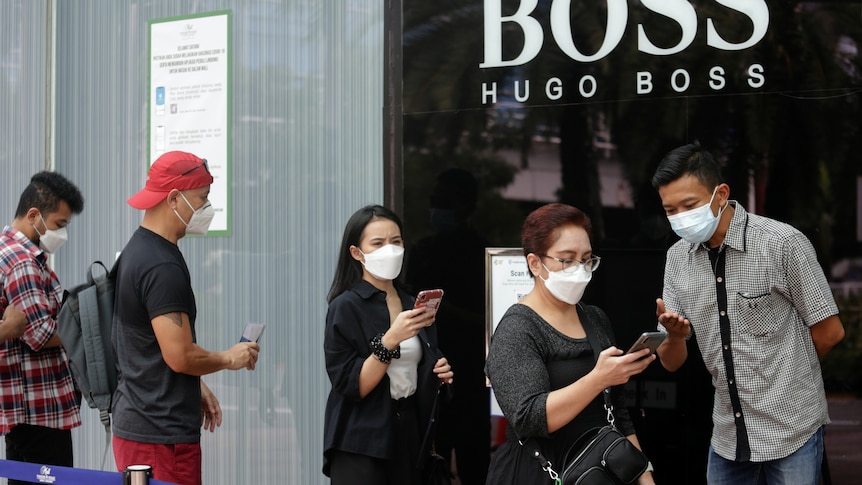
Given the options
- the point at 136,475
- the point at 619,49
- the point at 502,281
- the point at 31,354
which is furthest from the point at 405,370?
the point at 31,354

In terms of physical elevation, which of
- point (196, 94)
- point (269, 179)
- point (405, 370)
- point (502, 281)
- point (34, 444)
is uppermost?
point (196, 94)

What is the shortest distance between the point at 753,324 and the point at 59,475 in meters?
2.83

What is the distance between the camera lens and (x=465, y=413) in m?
5.29

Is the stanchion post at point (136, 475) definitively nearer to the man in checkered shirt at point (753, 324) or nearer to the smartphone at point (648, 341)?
the smartphone at point (648, 341)

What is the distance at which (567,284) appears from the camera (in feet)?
11.5

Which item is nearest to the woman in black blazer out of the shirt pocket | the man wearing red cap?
the man wearing red cap

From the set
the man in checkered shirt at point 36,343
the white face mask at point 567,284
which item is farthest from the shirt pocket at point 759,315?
the man in checkered shirt at point 36,343

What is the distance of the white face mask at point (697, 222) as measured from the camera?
404 centimetres

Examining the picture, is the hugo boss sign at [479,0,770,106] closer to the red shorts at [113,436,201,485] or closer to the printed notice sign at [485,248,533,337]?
the printed notice sign at [485,248,533,337]

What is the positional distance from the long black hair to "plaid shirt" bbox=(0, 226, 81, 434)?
1521mm

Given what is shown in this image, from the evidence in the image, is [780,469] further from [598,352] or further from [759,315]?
[598,352]

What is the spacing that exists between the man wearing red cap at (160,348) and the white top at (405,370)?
25.7 inches

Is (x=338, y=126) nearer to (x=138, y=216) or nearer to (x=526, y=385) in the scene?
(x=138, y=216)

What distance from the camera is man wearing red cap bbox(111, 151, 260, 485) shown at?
13.3ft
